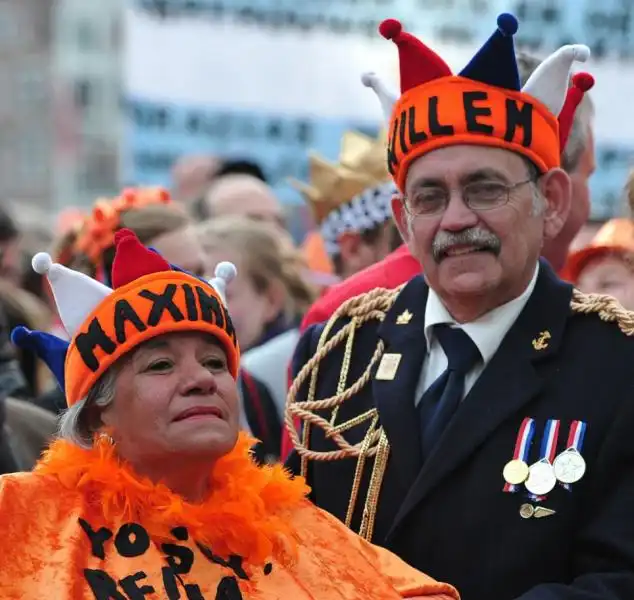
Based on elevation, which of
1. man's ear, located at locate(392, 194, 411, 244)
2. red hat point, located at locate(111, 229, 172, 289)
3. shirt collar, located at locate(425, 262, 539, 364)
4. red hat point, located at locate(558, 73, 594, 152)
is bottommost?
shirt collar, located at locate(425, 262, 539, 364)

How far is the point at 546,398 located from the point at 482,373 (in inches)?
7.3

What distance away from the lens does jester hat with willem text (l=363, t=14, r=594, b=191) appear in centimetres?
472

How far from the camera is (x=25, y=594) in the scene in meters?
4.18

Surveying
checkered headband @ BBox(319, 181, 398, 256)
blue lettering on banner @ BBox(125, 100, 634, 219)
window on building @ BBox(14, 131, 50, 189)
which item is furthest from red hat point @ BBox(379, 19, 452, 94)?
window on building @ BBox(14, 131, 50, 189)

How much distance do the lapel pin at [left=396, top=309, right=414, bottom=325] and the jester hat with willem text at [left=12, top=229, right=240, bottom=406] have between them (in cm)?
51

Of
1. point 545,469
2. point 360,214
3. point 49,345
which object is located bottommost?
point 545,469

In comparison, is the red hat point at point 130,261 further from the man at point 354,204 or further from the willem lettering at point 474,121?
the man at point 354,204

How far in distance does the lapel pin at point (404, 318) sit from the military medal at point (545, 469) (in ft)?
1.90

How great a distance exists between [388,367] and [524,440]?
19.0 inches

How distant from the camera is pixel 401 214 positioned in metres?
5.03

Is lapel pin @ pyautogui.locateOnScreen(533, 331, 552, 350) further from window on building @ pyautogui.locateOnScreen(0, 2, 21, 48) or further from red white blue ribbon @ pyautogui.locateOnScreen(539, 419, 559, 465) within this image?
window on building @ pyautogui.locateOnScreen(0, 2, 21, 48)

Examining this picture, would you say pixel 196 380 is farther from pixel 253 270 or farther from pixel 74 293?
pixel 253 270

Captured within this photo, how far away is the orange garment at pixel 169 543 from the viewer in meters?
4.29

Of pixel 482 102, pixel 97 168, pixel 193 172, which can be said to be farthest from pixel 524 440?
pixel 97 168
